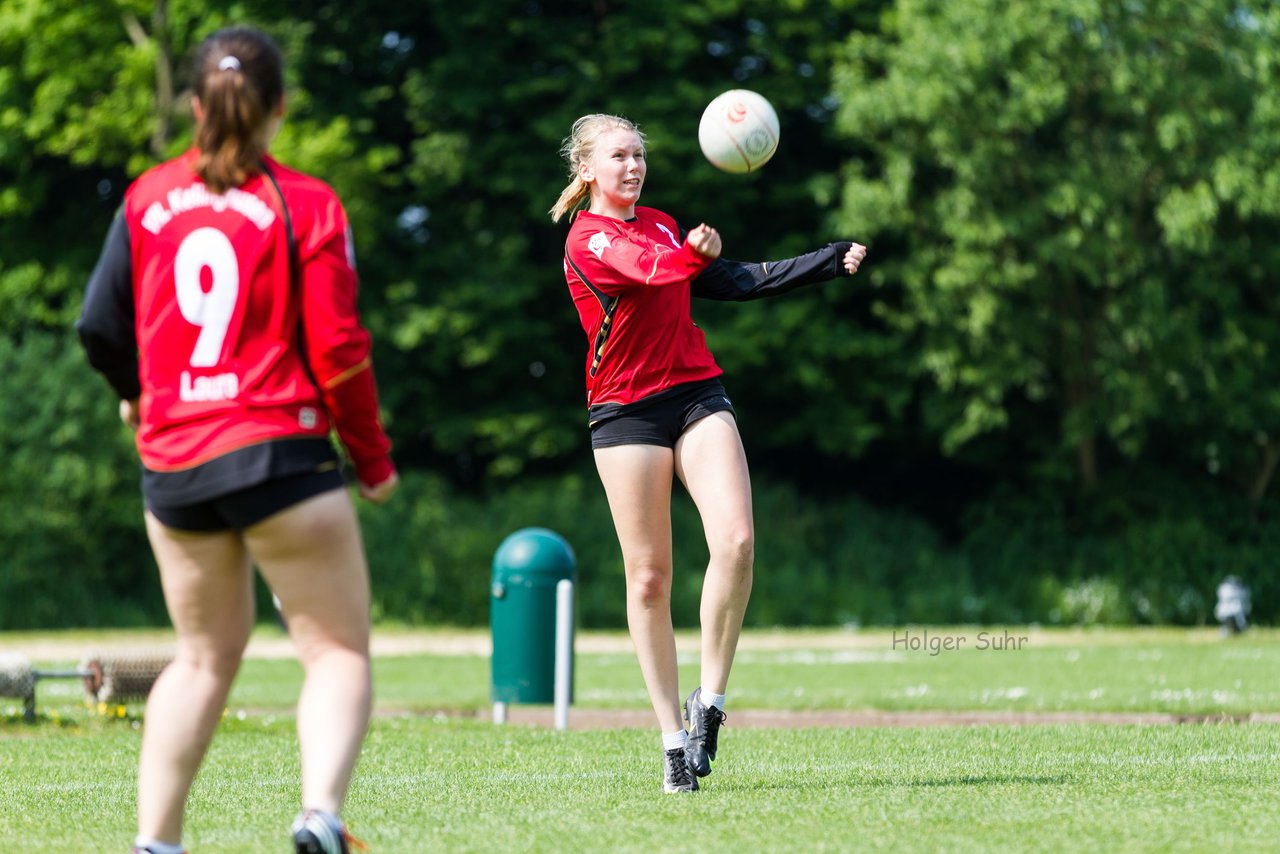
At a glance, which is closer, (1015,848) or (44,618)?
(1015,848)

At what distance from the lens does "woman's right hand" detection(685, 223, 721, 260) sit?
573 centimetres

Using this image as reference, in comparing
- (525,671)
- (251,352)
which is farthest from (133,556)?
(251,352)

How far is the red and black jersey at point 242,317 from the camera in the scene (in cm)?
409

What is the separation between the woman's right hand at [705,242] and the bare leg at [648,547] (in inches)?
35.4

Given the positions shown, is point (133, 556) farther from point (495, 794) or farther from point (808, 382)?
point (495, 794)

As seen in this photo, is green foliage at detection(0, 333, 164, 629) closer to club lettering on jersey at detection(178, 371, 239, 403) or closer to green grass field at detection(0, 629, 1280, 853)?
green grass field at detection(0, 629, 1280, 853)

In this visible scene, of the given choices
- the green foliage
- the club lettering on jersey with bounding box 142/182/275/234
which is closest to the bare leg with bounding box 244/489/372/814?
the club lettering on jersey with bounding box 142/182/275/234

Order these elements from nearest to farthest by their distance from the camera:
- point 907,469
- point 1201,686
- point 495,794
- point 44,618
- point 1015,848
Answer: point 1015,848, point 495,794, point 1201,686, point 44,618, point 907,469

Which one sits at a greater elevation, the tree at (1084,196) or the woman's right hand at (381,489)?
the tree at (1084,196)

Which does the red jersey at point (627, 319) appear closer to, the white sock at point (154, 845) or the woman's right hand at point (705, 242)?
the woman's right hand at point (705, 242)

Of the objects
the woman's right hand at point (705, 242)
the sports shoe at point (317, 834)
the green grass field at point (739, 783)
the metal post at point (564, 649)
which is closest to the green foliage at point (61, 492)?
the green grass field at point (739, 783)

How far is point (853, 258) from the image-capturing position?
20.7 ft

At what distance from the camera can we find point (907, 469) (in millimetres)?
32562

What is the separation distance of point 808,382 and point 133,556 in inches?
444
